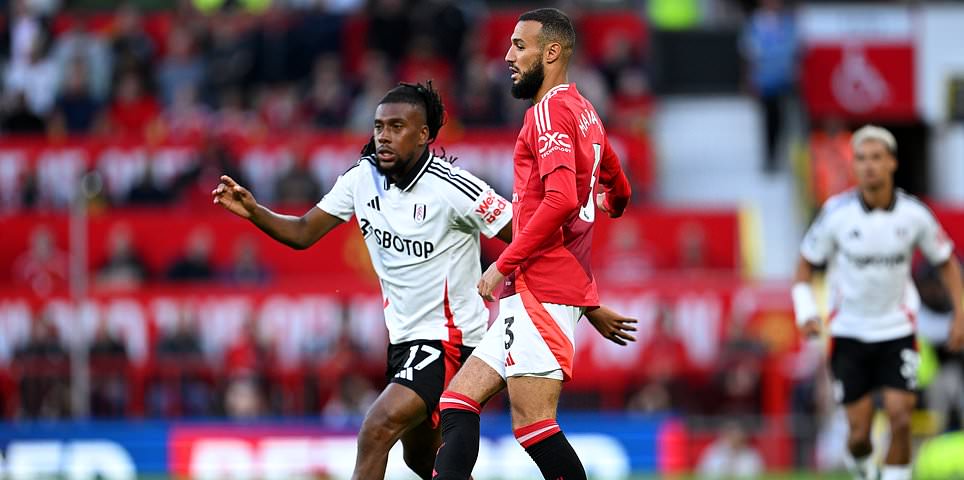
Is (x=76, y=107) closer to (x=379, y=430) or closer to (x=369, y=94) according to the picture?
(x=369, y=94)

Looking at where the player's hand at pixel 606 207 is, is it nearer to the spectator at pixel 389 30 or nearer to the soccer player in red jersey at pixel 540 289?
the soccer player in red jersey at pixel 540 289

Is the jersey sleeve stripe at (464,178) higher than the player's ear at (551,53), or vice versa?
the player's ear at (551,53)

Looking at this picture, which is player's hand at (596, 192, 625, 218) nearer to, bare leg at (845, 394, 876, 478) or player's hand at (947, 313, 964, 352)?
bare leg at (845, 394, 876, 478)

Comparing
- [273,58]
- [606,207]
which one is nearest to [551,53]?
[606,207]

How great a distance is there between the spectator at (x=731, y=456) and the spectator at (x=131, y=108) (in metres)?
9.41

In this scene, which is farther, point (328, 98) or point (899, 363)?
point (328, 98)

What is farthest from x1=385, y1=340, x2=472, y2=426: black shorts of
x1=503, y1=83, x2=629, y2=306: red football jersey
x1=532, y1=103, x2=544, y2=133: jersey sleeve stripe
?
x1=532, y1=103, x2=544, y2=133: jersey sleeve stripe

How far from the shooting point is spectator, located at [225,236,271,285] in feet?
63.0

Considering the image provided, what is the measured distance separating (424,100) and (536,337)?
60.9 inches

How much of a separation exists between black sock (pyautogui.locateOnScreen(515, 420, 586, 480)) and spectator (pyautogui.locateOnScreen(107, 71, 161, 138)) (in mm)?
15432

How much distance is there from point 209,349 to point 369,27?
232 inches

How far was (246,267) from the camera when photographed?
19.2 meters

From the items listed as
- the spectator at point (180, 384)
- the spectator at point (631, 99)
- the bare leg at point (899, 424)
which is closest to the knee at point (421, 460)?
the bare leg at point (899, 424)

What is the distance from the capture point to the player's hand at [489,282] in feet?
23.9
